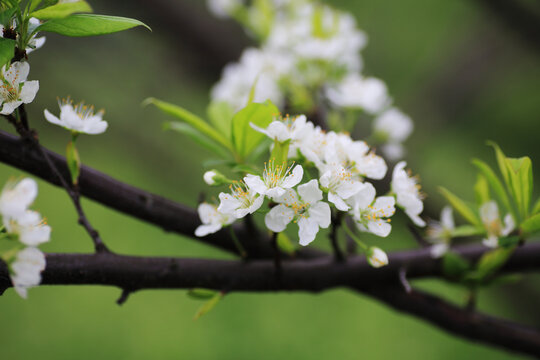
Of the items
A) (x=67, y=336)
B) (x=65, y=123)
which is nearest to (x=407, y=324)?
(x=67, y=336)

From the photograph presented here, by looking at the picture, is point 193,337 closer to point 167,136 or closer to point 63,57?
point 167,136

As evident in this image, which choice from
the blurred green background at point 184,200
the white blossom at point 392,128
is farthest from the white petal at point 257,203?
the blurred green background at point 184,200

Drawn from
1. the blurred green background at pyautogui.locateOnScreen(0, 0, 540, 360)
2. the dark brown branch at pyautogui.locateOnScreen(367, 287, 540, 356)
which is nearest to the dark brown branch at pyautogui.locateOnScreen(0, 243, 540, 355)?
the dark brown branch at pyautogui.locateOnScreen(367, 287, 540, 356)

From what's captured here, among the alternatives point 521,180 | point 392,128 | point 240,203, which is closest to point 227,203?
point 240,203

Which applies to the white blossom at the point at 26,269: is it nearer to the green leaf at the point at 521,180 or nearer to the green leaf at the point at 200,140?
the green leaf at the point at 200,140

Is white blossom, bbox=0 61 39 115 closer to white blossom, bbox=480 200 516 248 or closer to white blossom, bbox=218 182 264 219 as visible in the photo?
white blossom, bbox=218 182 264 219

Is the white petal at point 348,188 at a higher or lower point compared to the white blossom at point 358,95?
higher
